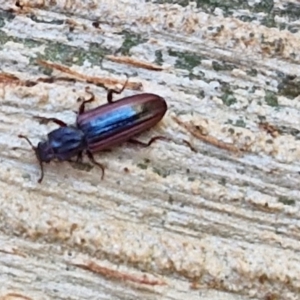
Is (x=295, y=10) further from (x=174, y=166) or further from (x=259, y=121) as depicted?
(x=174, y=166)

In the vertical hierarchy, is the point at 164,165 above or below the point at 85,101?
below

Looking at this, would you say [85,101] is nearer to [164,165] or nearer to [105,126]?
[105,126]

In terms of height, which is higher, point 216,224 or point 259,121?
point 259,121

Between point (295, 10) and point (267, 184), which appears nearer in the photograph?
point (267, 184)

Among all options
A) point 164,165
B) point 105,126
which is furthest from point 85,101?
point 164,165

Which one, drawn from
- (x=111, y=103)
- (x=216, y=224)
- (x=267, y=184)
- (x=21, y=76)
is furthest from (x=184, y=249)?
(x=21, y=76)
